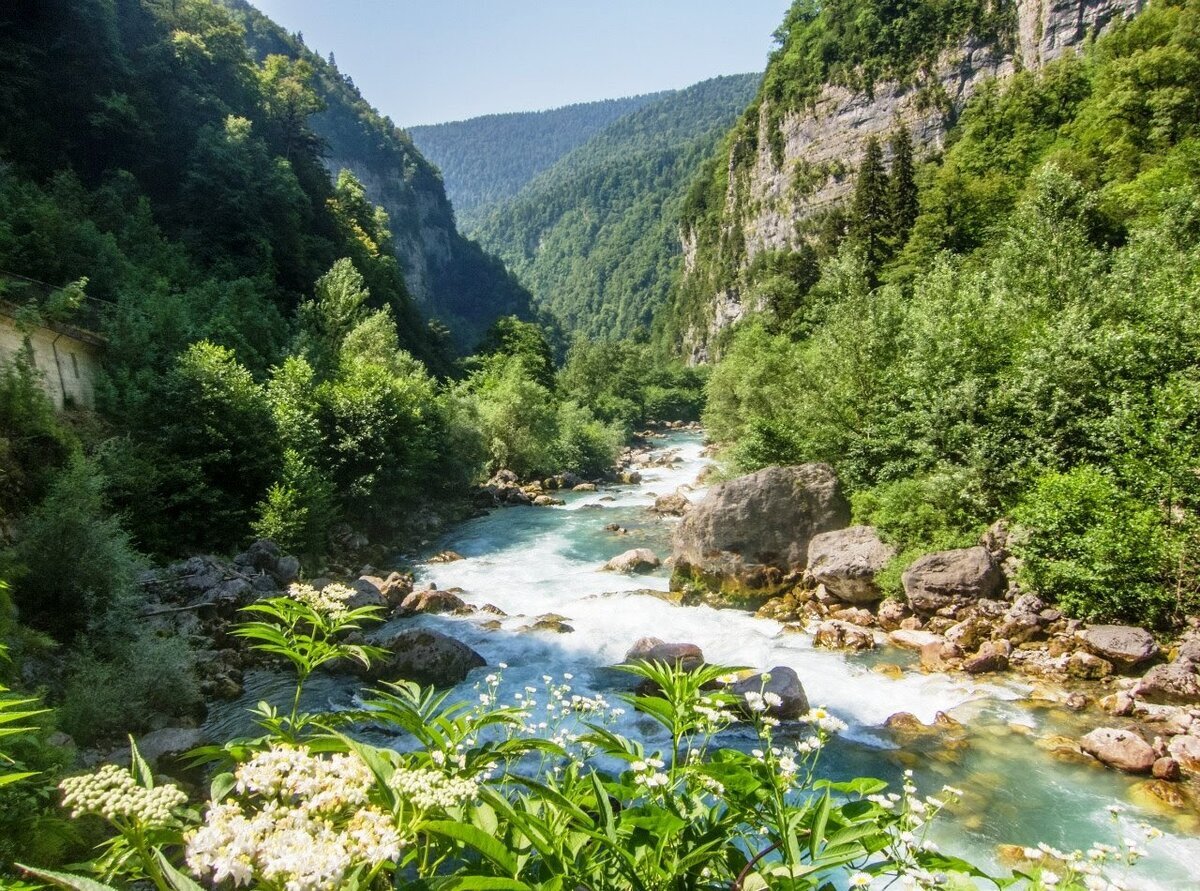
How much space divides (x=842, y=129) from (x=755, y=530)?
84.8m

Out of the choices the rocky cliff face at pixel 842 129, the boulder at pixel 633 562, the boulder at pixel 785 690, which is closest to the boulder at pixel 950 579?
the boulder at pixel 785 690

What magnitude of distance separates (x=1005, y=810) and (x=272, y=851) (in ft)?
35.4

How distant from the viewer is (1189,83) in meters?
34.6

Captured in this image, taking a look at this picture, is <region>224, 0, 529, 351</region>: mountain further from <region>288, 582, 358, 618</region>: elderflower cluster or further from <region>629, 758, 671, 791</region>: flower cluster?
<region>629, 758, 671, 791</region>: flower cluster

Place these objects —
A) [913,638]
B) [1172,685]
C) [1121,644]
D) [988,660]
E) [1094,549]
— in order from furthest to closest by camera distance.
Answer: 1. [913,638]
2. [1094,549]
3. [988,660]
4. [1121,644]
5. [1172,685]

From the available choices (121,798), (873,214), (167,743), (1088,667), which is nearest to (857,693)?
(1088,667)

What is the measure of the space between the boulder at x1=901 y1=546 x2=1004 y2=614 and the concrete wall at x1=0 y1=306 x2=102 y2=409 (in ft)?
73.4

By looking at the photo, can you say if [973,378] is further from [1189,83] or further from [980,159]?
A: [980,159]

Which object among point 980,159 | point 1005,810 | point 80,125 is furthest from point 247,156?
point 980,159

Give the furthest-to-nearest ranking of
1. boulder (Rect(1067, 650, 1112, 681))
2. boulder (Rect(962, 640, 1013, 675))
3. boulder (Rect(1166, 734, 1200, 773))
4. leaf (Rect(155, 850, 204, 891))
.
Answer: boulder (Rect(962, 640, 1013, 675)), boulder (Rect(1067, 650, 1112, 681)), boulder (Rect(1166, 734, 1200, 773)), leaf (Rect(155, 850, 204, 891))

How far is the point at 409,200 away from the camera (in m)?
128

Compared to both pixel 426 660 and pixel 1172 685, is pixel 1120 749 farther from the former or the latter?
pixel 426 660

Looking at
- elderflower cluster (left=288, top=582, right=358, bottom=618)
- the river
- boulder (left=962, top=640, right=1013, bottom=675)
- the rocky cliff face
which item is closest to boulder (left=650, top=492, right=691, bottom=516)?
the river

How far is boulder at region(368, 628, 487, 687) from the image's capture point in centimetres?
1356
